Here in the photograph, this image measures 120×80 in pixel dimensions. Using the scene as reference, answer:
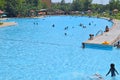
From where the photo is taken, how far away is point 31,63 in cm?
1697

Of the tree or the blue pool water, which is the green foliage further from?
the blue pool water

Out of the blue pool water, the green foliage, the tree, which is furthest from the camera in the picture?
the green foliage

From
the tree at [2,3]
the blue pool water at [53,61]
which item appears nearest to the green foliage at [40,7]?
the tree at [2,3]

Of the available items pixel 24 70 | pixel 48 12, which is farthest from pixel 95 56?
pixel 48 12

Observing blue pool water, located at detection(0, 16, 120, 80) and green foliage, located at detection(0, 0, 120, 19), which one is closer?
blue pool water, located at detection(0, 16, 120, 80)

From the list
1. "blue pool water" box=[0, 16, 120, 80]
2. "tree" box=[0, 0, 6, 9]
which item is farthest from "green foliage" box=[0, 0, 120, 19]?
"blue pool water" box=[0, 16, 120, 80]

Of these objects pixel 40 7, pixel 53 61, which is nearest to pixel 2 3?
pixel 40 7

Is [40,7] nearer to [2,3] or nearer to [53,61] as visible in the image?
[2,3]

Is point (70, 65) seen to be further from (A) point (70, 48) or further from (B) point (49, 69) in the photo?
(A) point (70, 48)

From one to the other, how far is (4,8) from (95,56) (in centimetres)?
4491

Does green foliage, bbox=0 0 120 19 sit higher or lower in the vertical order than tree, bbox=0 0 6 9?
lower

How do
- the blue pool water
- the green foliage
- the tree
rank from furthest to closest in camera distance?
the green foliage, the tree, the blue pool water

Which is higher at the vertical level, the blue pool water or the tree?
the tree

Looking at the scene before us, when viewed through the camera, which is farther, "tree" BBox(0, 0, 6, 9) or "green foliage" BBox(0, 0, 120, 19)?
"green foliage" BBox(0, 0, 120, 19)
